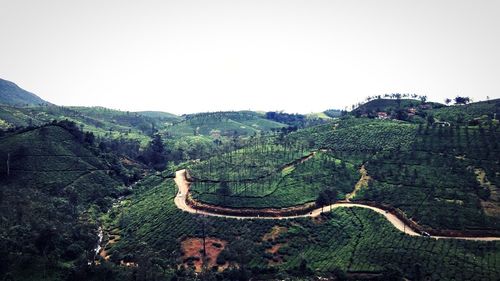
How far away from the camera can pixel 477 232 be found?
90.9 meters

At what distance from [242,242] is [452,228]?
4707 centimetres

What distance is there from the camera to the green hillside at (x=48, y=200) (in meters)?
79.2

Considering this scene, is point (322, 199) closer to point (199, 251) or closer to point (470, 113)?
point (199, 251)

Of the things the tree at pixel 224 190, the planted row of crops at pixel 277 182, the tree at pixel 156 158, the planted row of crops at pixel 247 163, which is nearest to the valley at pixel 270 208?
the tree at pixel 224 190

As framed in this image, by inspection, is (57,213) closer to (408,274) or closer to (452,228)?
(408,274)

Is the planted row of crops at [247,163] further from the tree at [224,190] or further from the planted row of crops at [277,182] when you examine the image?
the tree at [224,190]

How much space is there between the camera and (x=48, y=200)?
365 feet

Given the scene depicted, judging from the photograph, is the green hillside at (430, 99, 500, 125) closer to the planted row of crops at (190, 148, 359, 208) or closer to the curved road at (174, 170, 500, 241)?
the planted row of crops at (190, 148, 359, 208)

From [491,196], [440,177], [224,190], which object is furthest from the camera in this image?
[224,190]

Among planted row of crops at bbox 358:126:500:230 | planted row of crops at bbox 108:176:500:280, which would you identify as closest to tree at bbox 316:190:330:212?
planted row of crops at bbox 108:176:500:280

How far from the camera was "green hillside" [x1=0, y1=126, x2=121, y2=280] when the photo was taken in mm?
79188

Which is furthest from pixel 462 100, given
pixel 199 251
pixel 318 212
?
pixel 199 251

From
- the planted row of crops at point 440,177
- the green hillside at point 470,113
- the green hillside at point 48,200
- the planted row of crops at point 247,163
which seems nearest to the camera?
the green hillside at point 48,200

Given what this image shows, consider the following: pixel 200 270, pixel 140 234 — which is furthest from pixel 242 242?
pixel 140 234
